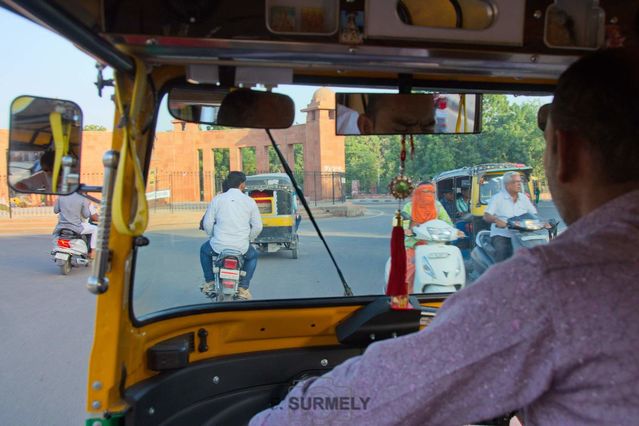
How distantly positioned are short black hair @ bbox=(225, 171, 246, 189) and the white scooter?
0.94 meters

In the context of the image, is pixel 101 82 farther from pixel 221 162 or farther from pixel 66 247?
pixel 66 247

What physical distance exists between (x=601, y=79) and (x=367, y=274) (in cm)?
174

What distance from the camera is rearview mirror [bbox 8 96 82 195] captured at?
1.45 metres

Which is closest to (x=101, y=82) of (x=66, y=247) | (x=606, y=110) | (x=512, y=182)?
(x=606, y=110)

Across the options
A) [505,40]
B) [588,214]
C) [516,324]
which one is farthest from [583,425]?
[505,40]

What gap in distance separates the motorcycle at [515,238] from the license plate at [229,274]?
1194 mm

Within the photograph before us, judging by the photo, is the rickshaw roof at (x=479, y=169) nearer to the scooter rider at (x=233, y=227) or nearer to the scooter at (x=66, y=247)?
the scooter rider at (x=233, y=227)

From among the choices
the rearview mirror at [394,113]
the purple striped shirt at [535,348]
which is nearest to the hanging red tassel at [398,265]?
the rearview mirror at [394,113]

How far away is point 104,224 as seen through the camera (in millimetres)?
1492

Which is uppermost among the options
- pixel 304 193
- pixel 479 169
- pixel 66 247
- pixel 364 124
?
pixel 364 124

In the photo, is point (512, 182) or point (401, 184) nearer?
point (401, 184)

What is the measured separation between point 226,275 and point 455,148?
1234 millimetres

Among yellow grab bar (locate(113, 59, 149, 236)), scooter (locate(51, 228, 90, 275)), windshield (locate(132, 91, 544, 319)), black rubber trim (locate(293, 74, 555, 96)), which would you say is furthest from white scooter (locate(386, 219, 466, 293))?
scooter (locate(51, 228, 90, 275))

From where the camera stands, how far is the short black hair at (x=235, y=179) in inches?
98.9
